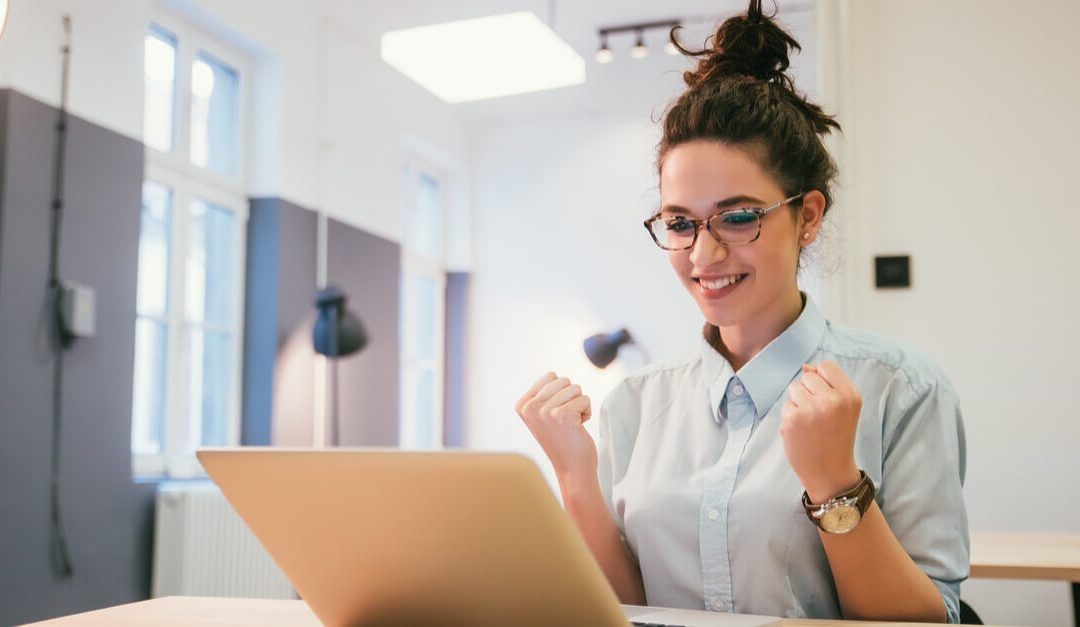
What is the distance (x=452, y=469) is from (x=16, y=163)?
3151 mm

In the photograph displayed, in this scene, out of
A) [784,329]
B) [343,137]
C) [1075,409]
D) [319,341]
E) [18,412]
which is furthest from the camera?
[343,137]

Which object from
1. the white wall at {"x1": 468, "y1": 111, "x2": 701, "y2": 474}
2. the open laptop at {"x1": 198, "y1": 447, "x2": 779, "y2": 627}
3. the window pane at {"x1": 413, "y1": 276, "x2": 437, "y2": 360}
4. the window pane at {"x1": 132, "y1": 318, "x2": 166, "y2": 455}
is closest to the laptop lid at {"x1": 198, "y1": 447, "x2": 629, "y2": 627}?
the open laptop at {"x1": 198, "y1": 447, "x2": 779, "y2": 627}

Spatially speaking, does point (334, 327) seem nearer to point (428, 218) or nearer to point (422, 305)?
point (422, 305)

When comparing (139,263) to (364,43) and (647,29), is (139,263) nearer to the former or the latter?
(364,43)

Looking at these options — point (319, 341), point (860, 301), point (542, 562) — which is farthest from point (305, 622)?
point (319, 341)

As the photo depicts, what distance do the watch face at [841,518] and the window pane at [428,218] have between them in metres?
5.87

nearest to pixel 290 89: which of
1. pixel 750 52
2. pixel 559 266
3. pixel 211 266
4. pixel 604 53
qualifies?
pixel 211 266

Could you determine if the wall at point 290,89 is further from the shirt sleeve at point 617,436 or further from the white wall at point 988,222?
the shirt sleeve at point 617,436

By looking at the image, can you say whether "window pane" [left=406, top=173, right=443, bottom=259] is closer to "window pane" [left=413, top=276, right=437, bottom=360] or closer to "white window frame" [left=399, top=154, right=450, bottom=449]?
"white window frame" [left=399, top=154, right=450, bottom=449]

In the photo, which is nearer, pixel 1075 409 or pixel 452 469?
pixel 452 469

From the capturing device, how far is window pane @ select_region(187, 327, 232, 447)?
4.59 metres

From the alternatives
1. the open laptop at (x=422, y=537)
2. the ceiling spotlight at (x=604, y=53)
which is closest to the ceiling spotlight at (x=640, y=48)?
the ceiling spotlight at (x=604, y=53)

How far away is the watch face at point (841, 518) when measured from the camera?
3.59ft

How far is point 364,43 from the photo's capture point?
570 centimetres
